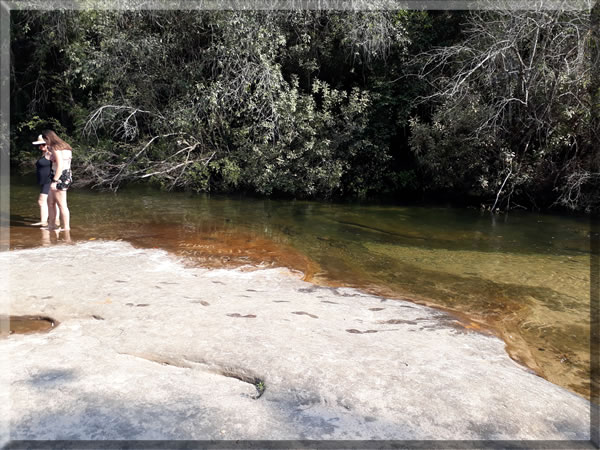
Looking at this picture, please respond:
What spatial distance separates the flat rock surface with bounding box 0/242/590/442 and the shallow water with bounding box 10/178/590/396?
40.0 inches

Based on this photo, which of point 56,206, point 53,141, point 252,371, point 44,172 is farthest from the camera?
point 44,172

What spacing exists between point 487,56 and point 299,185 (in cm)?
592

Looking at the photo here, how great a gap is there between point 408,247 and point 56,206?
6.43 metres

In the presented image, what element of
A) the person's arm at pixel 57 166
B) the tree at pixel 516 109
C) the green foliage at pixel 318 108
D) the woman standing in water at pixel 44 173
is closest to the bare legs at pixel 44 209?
the woman standing in water at pixel 44 173

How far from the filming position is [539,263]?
27.0 ft

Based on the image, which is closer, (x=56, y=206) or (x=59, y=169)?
(x=59, y=169)

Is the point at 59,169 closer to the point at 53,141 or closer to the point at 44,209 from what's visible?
the point at 53,141

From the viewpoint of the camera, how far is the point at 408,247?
30.0 feet

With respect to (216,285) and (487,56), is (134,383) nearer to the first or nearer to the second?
(216,285)

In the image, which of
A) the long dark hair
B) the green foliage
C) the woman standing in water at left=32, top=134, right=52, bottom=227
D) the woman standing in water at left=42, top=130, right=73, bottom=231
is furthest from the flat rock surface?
the green foliage

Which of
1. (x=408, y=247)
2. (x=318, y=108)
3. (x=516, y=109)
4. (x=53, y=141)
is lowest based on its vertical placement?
(x=408, y=247)

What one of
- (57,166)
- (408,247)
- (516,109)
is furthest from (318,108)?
(57,166)

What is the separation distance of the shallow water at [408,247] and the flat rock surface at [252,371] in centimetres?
101

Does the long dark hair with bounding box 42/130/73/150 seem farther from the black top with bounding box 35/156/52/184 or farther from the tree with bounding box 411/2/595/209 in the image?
the tree with bounding box 411/2/595/209
